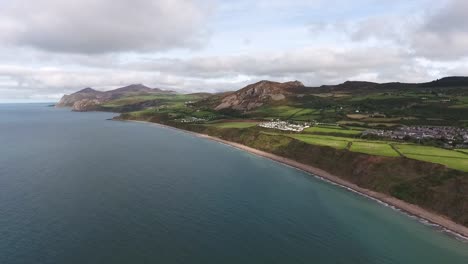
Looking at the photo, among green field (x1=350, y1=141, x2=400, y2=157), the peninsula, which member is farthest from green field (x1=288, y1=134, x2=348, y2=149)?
green field (x1=350, y1=141, x2=400, y2=157)

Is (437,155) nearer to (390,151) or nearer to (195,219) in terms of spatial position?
(390,151)

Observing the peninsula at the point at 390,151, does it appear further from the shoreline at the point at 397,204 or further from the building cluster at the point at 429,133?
the shoreline at the point at 397,204

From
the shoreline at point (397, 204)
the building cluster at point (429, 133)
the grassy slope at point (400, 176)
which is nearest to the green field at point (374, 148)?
the grassy slope at point (400, 176)

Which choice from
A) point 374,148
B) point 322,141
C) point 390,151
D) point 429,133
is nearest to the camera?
point 390,151

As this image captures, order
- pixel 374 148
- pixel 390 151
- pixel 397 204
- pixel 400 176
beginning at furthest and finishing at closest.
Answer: pixel 374 148, pixel 390 151, pixel 400 176, pixel 397 204

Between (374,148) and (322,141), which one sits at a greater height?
(322,141)

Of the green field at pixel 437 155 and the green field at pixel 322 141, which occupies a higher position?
the green field at pixel 322 141

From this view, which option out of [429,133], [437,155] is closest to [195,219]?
[437,155]

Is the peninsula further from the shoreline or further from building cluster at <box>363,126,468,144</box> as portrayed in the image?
the shoreline
